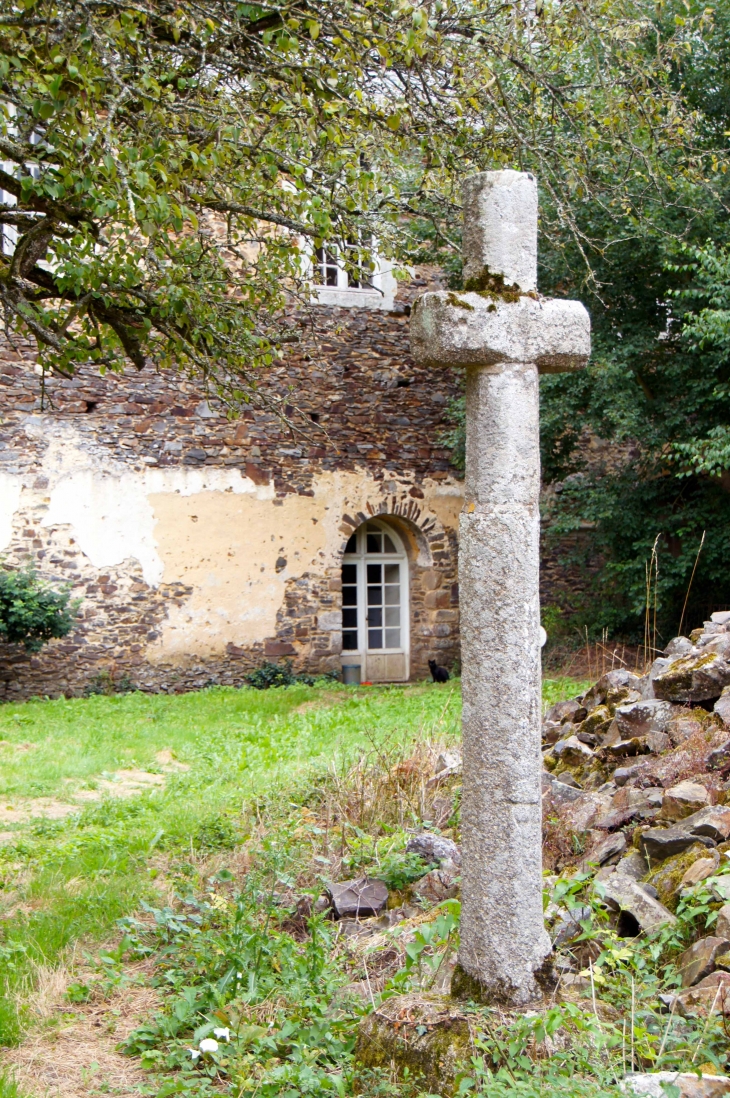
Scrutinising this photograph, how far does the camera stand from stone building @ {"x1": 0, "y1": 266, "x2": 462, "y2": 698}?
11.8 m

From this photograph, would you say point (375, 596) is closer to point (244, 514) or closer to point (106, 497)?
point (244, 514)

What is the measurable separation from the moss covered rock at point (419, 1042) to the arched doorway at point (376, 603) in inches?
417

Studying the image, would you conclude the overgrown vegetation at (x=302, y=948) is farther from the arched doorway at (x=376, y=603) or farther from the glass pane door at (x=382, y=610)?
the glass pane door at (x=382, y=610)

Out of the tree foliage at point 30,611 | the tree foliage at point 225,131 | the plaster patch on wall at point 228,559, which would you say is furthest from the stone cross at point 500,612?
the plaster patch on wall at point 228,559

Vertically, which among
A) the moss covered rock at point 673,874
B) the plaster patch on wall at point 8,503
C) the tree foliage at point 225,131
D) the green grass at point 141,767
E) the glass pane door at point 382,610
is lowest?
the green grass at point 141,767

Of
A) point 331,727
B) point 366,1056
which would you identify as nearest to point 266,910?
point 366,1056

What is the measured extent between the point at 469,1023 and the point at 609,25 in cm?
588

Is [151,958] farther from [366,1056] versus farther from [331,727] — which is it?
[331,727]

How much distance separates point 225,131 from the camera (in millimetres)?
4648

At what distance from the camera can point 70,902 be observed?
15.2ft

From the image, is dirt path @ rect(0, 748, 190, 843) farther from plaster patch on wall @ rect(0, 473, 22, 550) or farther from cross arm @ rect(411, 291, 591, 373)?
plaster patch on wall @ rect(0, 473, 22, 550)

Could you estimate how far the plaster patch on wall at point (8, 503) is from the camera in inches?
456

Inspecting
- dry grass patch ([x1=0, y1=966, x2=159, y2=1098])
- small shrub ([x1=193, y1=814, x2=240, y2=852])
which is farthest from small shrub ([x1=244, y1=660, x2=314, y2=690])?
dry grass patch ([x1=0, y1=966, x2=159, y2=1098])

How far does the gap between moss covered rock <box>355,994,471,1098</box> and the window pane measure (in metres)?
10.9
